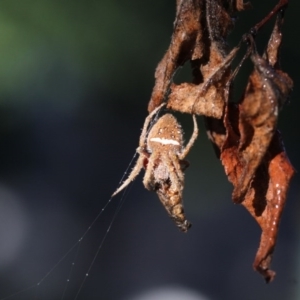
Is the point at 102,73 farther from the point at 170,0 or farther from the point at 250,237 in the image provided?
the point at 250,237

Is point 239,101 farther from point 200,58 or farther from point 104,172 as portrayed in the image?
point 104,172

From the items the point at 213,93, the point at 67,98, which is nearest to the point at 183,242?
the point at 67,98

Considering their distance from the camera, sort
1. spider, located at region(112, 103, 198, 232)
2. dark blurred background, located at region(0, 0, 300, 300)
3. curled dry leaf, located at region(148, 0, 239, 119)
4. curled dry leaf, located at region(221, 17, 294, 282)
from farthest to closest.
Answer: dark blurred background, located at region(0, 0, 300, 300), spider, located at region(112, 103, 198, 232), curled dry leaf, located at region(148, 0, 239, 119), curled dry leaf, located at region(221, 17, 294, 282)

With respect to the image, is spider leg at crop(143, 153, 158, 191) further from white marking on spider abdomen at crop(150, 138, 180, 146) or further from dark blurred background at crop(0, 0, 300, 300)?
dark blurred background at crop(0, 0, 300, 300)

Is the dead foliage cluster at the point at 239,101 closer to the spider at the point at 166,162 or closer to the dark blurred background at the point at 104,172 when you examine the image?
the spider at the point at 166,162

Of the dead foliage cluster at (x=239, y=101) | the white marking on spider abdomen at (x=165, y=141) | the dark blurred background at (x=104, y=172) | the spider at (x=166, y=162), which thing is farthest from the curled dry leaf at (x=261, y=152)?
the dark blurred background at (x=104, y=172)

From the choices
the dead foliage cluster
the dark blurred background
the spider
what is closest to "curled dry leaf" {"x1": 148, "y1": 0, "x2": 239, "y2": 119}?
the dead foliage cluster
